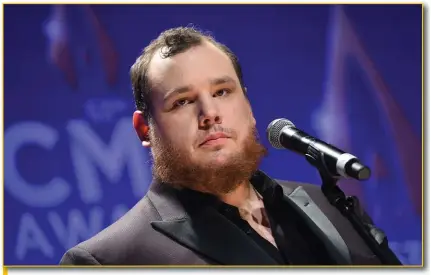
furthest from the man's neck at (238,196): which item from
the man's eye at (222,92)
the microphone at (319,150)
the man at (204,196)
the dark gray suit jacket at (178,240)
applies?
the microphone at (319,150)

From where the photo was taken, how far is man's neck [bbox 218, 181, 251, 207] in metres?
2.16

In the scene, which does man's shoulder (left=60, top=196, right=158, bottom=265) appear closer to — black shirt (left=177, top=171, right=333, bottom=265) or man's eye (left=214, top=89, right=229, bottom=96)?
black shirt (left=177, top=171, right=333, bottom=265)

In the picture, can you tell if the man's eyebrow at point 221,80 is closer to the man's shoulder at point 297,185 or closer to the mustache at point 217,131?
the mustache at point 217,131

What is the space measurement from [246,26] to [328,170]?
1065 millimetres

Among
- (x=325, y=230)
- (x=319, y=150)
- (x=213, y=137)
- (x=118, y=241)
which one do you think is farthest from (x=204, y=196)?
(x=319, y=150)

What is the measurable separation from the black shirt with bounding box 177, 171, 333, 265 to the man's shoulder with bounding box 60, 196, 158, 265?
17 cm

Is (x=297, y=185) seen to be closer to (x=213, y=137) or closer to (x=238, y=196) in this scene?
(x=238, y=196)

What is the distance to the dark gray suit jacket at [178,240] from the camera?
202 cm

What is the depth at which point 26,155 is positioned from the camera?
2.32 metres

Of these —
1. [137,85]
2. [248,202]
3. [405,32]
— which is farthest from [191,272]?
[405,32]

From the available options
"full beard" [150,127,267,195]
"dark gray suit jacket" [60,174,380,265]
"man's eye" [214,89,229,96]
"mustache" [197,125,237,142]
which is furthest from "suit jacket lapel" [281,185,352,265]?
"man's eye" [214,89,229,96]

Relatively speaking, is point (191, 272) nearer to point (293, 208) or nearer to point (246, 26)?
point (293, 208)

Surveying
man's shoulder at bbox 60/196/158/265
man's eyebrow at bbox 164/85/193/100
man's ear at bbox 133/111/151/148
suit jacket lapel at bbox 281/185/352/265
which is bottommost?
man's shoulder at bbox 60/196/158/265

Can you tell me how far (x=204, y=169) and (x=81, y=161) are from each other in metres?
0.52
